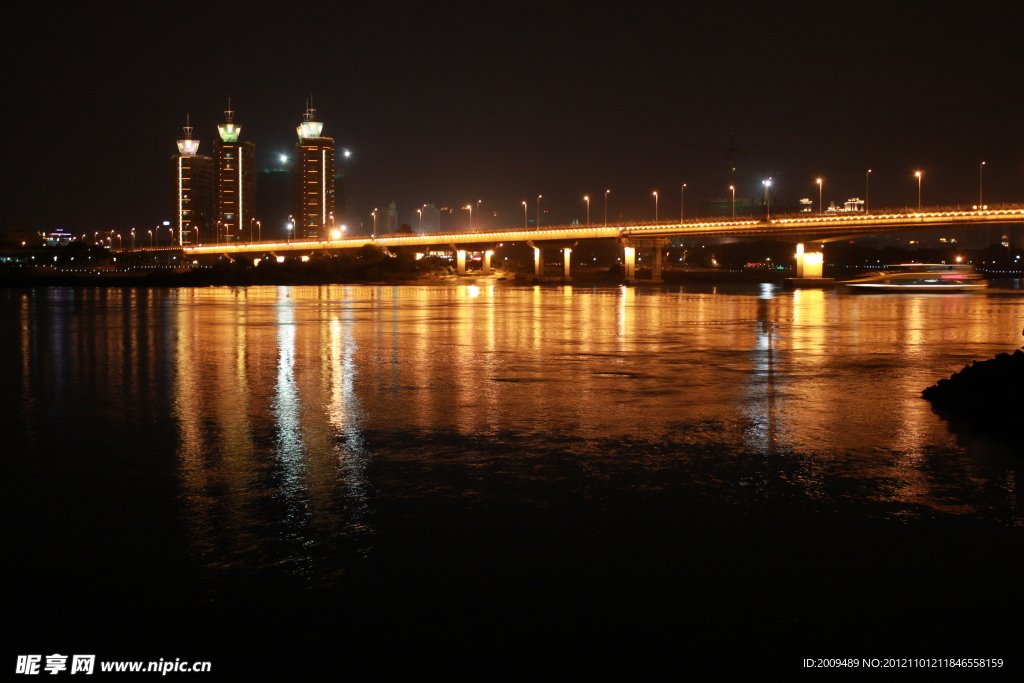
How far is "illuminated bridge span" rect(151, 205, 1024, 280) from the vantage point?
85.2 metres

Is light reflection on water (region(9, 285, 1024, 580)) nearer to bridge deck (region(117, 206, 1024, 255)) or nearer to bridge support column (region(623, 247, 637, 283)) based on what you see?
bridge deck (region(117, 206, 1024, 255))

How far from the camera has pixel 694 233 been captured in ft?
353

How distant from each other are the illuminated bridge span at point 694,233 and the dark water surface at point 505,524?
7837 cm

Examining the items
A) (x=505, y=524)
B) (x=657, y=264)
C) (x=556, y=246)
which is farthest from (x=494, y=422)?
(x=556, y=246)

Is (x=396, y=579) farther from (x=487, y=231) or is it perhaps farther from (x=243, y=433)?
(x=487, y=231)

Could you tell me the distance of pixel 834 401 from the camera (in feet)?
43.2

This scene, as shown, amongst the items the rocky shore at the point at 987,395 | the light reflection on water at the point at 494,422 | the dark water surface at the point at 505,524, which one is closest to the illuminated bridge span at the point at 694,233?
the light reflection on water at the point at 494,422

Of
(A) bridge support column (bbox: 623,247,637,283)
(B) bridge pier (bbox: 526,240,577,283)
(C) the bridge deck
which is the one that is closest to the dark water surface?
(C) the bridge deck

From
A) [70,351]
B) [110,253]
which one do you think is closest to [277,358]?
[70,351]

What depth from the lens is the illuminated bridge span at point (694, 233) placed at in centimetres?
8519

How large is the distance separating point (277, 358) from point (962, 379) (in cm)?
1363

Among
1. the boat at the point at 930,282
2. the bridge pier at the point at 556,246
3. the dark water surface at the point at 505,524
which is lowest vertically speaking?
the dark water surface at the point at 505,524

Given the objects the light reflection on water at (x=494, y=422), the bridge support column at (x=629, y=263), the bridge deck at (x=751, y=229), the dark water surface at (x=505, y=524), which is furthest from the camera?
the bridge support column at (x=629, y=263)

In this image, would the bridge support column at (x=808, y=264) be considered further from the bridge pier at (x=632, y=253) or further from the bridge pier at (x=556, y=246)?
the bridge pier at (x=556, y=246)
